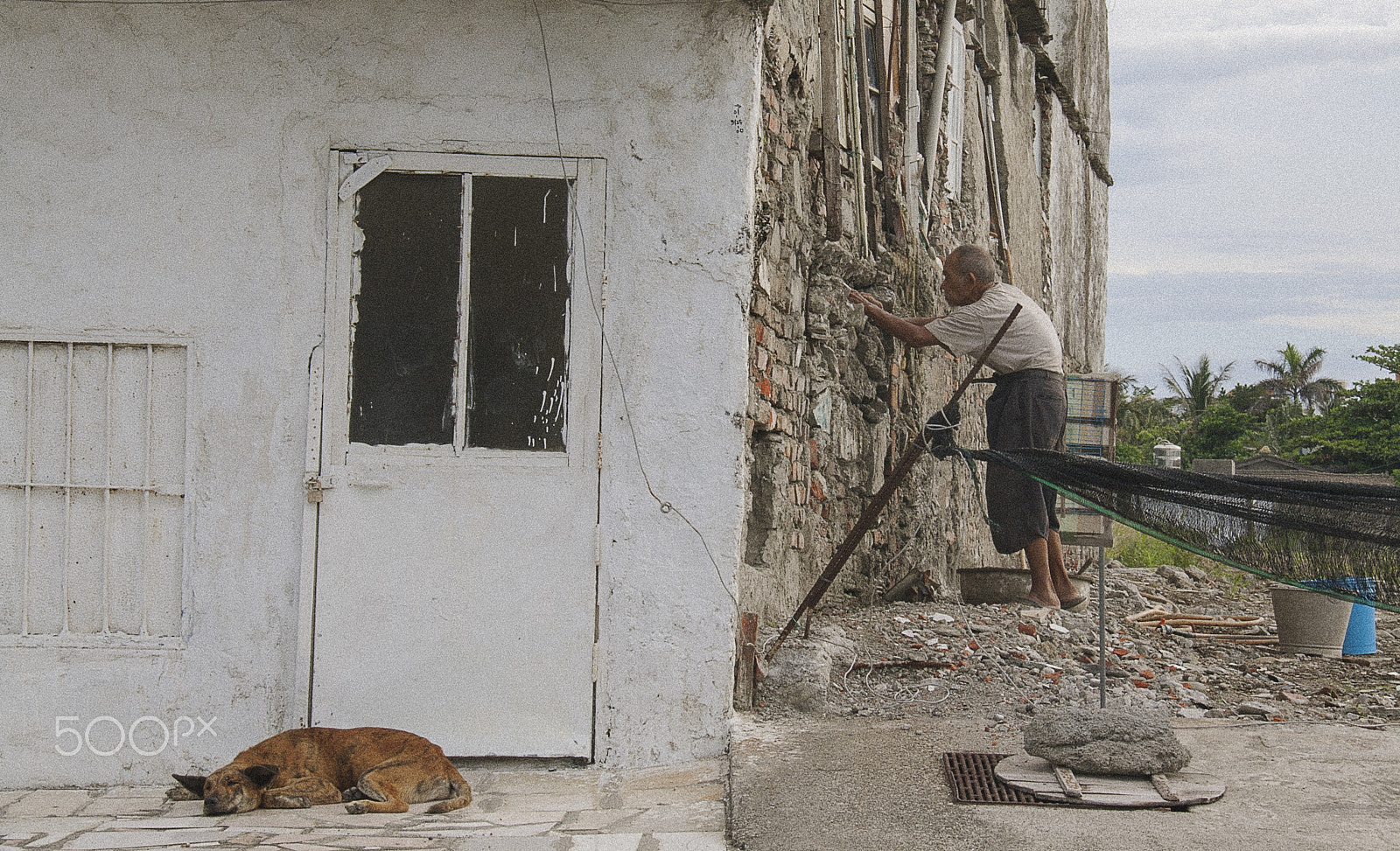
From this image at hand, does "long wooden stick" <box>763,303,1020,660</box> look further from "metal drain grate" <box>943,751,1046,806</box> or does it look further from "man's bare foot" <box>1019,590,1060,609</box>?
"man's bare foot" <box>1019,590,1060,609</box>

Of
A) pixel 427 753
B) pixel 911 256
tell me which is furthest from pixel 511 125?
pixel 911 256

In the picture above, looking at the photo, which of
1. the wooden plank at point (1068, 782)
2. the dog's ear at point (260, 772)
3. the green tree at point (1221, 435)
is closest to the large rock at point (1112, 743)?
the wooden plank at point (1068, 782)

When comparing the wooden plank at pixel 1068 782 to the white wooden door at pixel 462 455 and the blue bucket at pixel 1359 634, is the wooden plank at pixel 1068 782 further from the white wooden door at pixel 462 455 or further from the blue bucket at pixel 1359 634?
the blue bucket at pixel 1359 634

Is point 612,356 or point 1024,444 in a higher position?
point 612,356

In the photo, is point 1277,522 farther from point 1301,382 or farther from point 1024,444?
point 1301,382

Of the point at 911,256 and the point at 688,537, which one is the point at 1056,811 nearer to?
the point at 688,537

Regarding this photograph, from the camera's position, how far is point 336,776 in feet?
12.1

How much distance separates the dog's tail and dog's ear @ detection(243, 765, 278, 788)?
501 millimetres

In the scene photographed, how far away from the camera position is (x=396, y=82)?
407 centimetres

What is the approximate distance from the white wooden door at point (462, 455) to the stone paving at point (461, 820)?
22 centimetres

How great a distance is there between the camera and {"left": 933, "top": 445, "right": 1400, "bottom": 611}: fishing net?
331 cm

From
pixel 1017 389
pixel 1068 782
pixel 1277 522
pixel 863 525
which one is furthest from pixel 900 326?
pixel 1068 782

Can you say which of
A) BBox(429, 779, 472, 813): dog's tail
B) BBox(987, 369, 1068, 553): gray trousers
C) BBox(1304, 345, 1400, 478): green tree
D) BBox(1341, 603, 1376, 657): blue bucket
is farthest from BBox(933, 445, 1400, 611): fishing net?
BBox(1304, 345, 1400, 478): green tree

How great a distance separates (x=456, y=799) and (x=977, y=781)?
1.58 m
